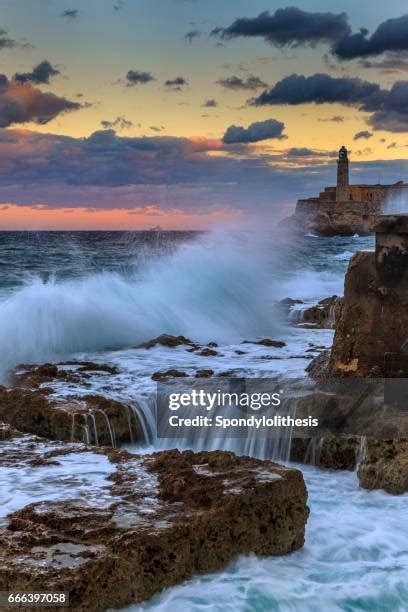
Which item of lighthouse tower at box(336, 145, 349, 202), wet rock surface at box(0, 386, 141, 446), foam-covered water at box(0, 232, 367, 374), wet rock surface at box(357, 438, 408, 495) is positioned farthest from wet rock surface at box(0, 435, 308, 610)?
lighthouse tower at box(336, 145, 349, 202)

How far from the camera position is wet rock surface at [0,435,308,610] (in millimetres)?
2928

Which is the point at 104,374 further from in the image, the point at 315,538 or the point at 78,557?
the point at 78,557

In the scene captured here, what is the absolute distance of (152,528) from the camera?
10.5ft

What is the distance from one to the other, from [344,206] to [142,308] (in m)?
67.1

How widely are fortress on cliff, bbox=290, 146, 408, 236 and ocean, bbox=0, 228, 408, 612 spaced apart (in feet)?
178

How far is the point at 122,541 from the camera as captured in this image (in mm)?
3088

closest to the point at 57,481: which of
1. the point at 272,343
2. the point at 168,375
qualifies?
the point at 168,375

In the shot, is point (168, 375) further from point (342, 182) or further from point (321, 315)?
point (342, 182)

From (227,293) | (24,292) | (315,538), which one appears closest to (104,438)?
(315,538)

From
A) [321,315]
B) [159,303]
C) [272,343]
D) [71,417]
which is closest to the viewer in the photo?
[71,417]

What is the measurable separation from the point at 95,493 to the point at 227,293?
9774 millimetres

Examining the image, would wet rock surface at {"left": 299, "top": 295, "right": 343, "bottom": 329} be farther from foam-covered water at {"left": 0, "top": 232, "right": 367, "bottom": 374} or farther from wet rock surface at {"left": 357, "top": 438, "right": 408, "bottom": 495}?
wet rock surface at {"left": 357, "top": 438, "right": 408, "bottom": 495}

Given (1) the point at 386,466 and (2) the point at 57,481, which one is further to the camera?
(1) the point at 386,466

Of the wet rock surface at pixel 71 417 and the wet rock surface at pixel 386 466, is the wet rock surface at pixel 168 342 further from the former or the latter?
the wet rock surface at pixel 386 466
